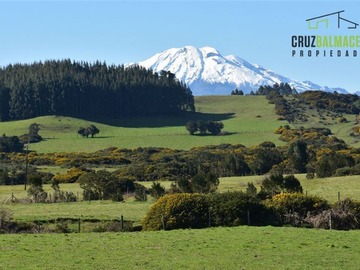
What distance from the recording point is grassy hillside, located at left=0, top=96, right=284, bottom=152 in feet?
455

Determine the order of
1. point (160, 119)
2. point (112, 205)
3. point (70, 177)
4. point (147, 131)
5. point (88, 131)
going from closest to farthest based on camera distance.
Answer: point (112, 205), point (70, 177), point (88, 131), point (147, 131), point (160, 119)

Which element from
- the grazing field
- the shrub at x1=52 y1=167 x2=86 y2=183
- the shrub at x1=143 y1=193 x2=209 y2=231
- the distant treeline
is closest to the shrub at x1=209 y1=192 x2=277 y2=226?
the shrub at x1=143 y1=193 x2=209 y2=231

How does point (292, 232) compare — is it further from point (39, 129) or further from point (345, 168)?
point (39, 129)

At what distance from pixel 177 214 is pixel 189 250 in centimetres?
1045

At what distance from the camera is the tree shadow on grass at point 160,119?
571ft

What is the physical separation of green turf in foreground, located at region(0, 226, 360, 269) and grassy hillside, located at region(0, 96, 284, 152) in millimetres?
100318

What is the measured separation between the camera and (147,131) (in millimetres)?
160500

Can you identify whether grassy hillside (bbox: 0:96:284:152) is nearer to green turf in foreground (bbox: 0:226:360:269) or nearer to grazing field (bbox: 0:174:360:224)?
grazing field (bbox: 0:174:360:224)

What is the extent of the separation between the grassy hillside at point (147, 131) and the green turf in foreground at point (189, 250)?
3950 inches

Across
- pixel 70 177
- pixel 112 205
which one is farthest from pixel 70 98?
pixel 112 205

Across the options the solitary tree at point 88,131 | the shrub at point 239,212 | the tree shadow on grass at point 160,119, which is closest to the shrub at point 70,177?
the shrub at point 239,212

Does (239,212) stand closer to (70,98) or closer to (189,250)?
(189,250)

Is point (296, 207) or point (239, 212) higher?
point (296, 207)

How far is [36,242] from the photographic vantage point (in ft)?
99.7
